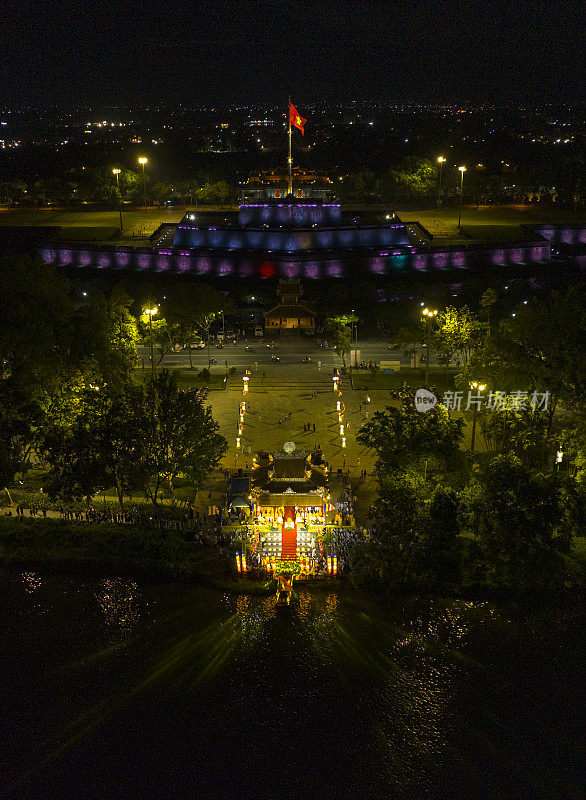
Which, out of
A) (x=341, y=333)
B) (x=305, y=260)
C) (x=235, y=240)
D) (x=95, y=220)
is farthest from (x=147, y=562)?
(x=95, y=220)

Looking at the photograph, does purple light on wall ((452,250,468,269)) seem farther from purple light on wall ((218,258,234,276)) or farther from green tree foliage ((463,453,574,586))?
green tree foliage ((463,453,574,586))

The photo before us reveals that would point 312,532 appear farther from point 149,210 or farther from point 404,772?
point 149,210

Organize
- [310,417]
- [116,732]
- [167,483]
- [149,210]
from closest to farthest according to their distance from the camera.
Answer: [116,732], [167,483], [310,417], [149,210]

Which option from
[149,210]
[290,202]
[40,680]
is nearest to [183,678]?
[40,680]

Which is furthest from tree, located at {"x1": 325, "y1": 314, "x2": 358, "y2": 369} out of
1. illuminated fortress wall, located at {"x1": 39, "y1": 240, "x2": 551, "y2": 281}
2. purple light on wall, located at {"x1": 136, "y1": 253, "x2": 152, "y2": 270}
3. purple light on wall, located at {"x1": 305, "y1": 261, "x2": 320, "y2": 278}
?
purple light on wall, located at {"x1": 136, "y1": 253, "x2": 152, "y2": 270}

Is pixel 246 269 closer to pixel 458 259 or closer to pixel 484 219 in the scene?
pixel 458 259

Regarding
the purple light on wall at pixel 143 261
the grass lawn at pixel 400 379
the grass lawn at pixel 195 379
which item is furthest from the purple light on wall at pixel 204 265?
the grass lawn at pixel 400 379
